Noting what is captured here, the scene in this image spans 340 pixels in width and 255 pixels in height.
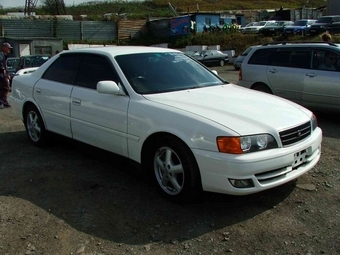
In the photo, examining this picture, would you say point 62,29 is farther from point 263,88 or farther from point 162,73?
point 162,73

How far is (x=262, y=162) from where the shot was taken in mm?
3506

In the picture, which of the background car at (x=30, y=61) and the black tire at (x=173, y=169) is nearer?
the black tire at (x=173, y=169)

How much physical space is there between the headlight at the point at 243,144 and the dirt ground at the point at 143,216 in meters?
0.66

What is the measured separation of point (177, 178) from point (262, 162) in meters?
0.86

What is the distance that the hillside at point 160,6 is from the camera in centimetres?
6725

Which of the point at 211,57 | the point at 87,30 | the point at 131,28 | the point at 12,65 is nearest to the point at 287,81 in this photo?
the point at 12,65

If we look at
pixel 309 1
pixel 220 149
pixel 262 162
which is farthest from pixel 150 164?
pixel 309 1

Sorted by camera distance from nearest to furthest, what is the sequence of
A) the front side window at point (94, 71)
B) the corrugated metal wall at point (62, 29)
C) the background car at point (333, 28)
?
the front side window at point (94, 71) → the background car at point (333, 28) → the corrugated metal wall at point (62, 29)

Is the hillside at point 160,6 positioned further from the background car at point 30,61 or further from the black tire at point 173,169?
the black tire at point 173,169

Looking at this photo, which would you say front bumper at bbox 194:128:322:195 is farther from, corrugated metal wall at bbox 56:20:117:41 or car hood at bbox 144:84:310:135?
corrugated metal wall at bbox 56:20:117:41

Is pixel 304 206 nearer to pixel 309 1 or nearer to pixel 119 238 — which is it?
pixel 119 238

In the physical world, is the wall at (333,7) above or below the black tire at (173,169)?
above

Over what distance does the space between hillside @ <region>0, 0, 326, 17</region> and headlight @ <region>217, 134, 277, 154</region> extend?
2310 inches

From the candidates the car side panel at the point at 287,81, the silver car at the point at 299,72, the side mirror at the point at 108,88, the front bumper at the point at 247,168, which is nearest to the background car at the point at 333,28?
the silver car at the point at 299,72
